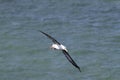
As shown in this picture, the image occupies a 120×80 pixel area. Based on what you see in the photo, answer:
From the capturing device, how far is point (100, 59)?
27.0 metres

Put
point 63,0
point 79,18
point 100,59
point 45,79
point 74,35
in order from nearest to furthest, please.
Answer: point 45,79, point 100,59, point 74,35, point 79,18, point 63,0

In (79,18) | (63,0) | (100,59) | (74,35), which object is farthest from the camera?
(63,0)

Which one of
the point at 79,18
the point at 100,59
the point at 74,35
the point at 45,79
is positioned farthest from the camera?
the point at 79,18

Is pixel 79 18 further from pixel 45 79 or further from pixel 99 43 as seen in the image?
pixel 45 79

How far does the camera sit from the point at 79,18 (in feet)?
104

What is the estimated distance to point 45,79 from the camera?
2512 centimetres

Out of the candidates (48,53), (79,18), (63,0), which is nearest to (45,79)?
A: (48,53)

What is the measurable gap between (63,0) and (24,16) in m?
3.47

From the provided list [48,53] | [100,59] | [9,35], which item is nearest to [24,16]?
[9,35]

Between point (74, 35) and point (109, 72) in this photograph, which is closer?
point (109, 72)

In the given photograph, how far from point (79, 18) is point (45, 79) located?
742 centimetres

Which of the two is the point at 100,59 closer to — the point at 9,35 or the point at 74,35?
the point at 74,35

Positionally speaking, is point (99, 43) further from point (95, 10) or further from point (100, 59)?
point (95, 10)

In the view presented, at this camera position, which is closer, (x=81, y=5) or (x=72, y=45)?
(x=72, y=45)
